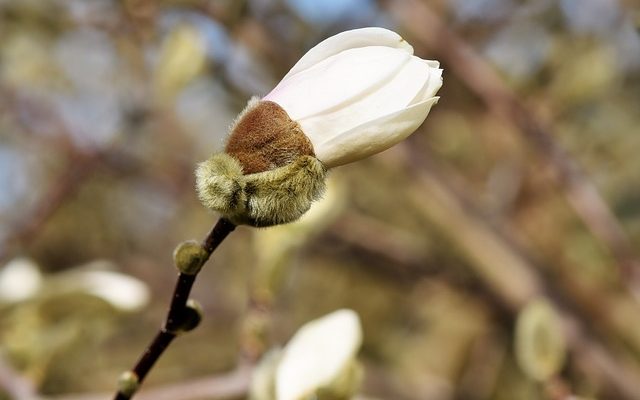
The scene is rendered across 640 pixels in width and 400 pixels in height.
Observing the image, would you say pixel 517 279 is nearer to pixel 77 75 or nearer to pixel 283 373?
pixel 283 373

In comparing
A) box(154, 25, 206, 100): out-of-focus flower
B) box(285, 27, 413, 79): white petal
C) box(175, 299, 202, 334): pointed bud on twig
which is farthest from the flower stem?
box(154, 25, 206, 100): out-of-focus flower

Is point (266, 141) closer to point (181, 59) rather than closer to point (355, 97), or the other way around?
point (355, 97)

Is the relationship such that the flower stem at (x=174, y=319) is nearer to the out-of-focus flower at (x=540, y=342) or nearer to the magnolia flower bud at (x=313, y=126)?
the magnolia flower bud at (x=313, y=126)

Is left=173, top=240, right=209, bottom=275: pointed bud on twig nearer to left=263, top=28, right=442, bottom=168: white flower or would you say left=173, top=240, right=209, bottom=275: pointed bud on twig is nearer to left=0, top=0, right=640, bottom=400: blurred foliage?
left=263, top=28, right=442, bottom=168: white flower

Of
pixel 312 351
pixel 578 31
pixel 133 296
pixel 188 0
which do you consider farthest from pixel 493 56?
pixel 312 351

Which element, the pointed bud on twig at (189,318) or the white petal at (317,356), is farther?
the white petal at (317,356)

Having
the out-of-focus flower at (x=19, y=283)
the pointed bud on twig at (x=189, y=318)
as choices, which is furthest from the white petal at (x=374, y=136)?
the out-of-focus flower at (x=19, y=283)
